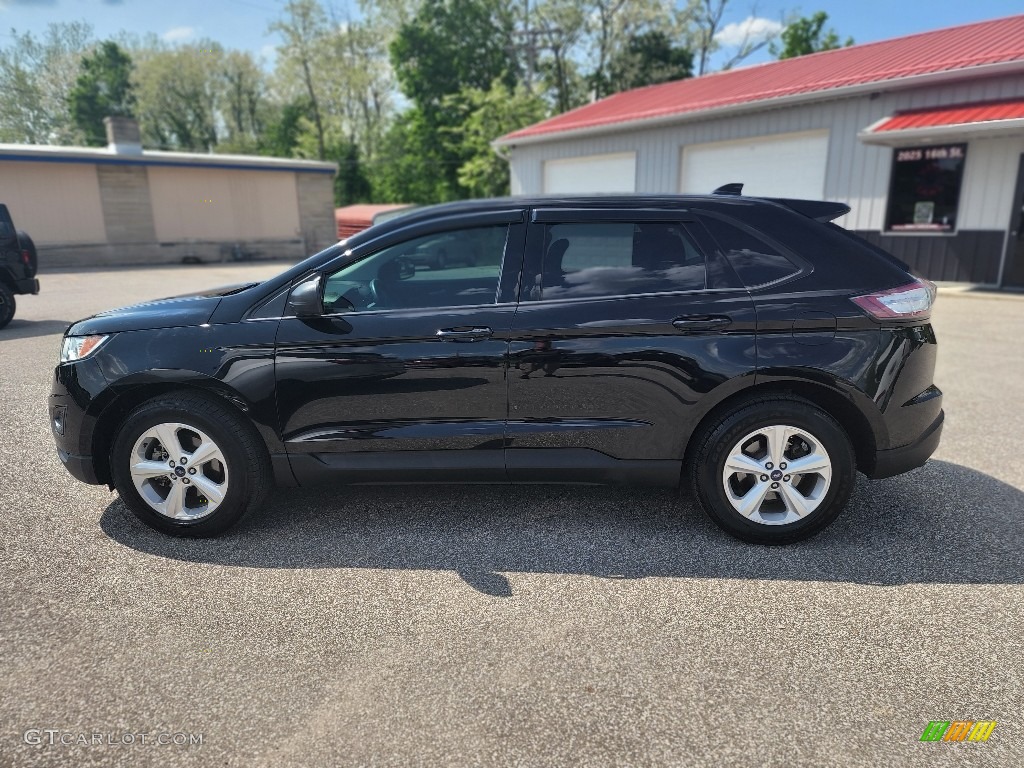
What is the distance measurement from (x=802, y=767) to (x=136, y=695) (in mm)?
2176

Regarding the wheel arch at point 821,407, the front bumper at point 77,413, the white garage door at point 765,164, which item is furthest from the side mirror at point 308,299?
the white garage door at point 765,164

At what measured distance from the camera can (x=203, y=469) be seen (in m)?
3.39

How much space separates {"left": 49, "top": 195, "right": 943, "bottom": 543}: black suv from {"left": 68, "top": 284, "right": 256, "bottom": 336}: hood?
2 centimetres

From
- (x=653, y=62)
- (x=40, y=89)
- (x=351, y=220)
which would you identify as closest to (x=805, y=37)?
(x=653, y=62)

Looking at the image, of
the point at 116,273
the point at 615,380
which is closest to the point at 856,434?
the point at 615,380

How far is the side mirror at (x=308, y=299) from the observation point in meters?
3.21

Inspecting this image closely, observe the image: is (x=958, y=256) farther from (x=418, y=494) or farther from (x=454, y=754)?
(x=454, y=754)

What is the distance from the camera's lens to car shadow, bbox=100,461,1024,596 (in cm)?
315

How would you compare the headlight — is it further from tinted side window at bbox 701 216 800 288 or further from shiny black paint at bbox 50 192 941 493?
tinted side window at bbox 701 216 800 288

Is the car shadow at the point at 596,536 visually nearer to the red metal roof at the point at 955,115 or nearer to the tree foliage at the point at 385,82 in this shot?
the red metal roof at the point at 955,115

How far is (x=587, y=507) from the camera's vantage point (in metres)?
3.81

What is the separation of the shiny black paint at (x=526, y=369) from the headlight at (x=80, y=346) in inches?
2.4

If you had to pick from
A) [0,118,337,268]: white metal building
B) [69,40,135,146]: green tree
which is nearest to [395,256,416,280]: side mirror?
[0,118,337,268]: white metal building

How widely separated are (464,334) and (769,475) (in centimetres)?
161
